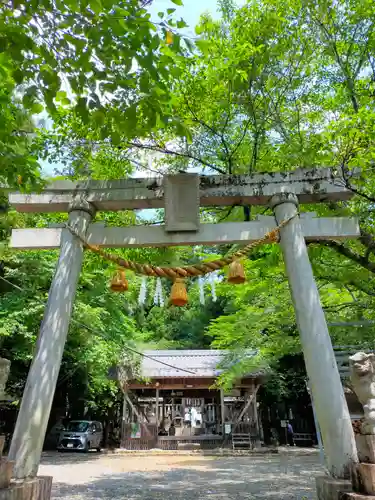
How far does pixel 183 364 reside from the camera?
808 inches

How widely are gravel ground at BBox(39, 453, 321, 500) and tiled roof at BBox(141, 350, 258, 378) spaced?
5323 mm

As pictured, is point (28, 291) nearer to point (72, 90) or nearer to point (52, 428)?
point (72, 90)

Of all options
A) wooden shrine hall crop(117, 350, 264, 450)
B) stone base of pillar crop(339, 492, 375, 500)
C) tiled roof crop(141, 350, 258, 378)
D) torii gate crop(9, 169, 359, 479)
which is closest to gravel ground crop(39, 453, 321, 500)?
stone base of pillar crop(339, 492, 375, 500)

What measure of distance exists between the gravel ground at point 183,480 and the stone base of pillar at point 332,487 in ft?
9.36

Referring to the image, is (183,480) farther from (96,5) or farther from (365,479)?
(96,5)

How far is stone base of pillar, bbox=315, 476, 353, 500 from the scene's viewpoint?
3930 millimetres

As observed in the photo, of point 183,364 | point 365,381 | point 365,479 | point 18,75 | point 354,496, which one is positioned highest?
point 183,364

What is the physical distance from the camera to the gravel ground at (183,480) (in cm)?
732

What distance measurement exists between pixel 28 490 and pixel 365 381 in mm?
3573

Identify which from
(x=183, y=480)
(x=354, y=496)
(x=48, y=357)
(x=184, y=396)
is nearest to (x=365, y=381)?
(x=354, y=496)

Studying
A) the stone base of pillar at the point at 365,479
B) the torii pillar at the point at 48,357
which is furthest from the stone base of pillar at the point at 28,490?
the stone base of pillar at the point at 365,479

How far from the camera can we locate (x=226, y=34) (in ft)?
24.5

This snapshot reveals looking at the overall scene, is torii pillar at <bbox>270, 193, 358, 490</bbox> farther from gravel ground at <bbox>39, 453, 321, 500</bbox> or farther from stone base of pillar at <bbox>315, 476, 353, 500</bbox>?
gravel ground at <bbox>39, 453, 321, 500</bbox>

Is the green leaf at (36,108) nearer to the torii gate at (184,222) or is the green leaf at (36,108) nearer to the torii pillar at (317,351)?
the torii gate at (184,222)
